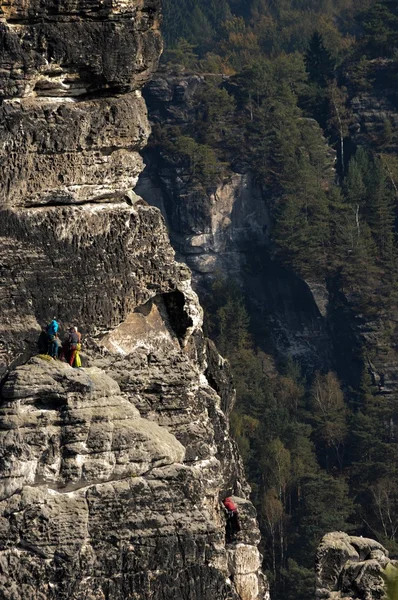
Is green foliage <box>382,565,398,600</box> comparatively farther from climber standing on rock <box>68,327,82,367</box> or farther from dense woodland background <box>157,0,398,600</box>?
dense woodland background <box>157,0,398,600</box>

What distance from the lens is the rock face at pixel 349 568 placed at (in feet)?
68.8

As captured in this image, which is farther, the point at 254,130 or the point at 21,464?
the point at 254,130

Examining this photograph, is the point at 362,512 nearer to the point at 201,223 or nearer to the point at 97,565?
the point at 201,223

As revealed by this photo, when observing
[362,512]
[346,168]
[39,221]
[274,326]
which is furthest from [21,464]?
[346,168]

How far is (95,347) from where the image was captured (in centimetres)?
1878

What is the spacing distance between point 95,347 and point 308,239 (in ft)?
302

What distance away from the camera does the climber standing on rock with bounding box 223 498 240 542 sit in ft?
68.1

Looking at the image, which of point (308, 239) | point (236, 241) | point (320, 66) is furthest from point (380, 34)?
point (308, 239)

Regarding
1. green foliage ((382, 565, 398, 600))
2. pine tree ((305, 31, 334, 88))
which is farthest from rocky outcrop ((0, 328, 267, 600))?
pine tree ((305, 31, 334, 88))

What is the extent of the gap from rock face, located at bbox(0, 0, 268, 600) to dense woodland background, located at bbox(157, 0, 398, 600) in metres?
52.8

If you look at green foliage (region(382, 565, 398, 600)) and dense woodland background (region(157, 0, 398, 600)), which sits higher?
dense woodland background (region(157, 0, 398, 600))

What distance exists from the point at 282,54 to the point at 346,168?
58.8ft

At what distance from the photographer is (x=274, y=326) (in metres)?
110

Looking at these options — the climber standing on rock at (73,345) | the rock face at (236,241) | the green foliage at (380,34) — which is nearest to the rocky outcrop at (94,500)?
the climber standing on rock at (73,345)
